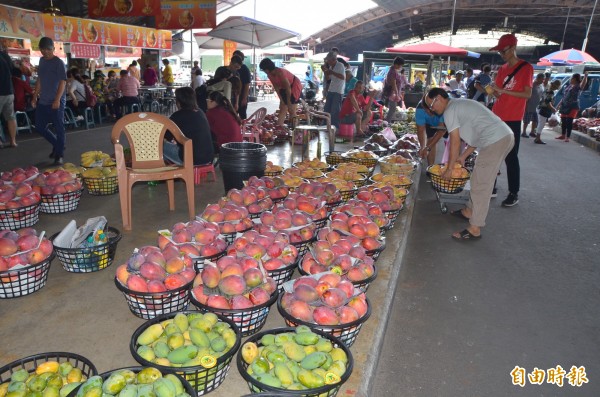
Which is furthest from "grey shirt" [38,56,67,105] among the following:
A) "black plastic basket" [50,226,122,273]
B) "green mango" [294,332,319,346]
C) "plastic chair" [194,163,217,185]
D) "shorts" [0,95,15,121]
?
"green mango" [294,332,319,346]

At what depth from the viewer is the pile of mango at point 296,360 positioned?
71.7 inches

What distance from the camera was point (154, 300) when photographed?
99.0 inches

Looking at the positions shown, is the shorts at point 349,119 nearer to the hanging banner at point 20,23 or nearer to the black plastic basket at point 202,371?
the black plastic basket at point 202,371

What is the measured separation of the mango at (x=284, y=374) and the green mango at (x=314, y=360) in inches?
3.3

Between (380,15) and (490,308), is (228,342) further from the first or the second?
(380,15)

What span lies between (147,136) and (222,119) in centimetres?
167

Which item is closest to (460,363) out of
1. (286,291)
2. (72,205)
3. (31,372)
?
(286,291)

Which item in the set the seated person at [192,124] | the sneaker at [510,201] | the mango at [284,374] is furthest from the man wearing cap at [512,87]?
the mango at [284,374]

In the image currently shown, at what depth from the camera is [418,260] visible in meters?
4.31

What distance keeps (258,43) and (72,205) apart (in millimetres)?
11685

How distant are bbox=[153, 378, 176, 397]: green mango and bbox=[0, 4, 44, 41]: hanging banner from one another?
14.3 metres

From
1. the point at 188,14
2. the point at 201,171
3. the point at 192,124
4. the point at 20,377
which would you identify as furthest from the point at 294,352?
the point at 188,14

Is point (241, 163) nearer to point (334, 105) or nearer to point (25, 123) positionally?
point (334, 105)

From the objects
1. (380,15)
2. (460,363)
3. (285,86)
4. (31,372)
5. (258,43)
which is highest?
(380,15)
